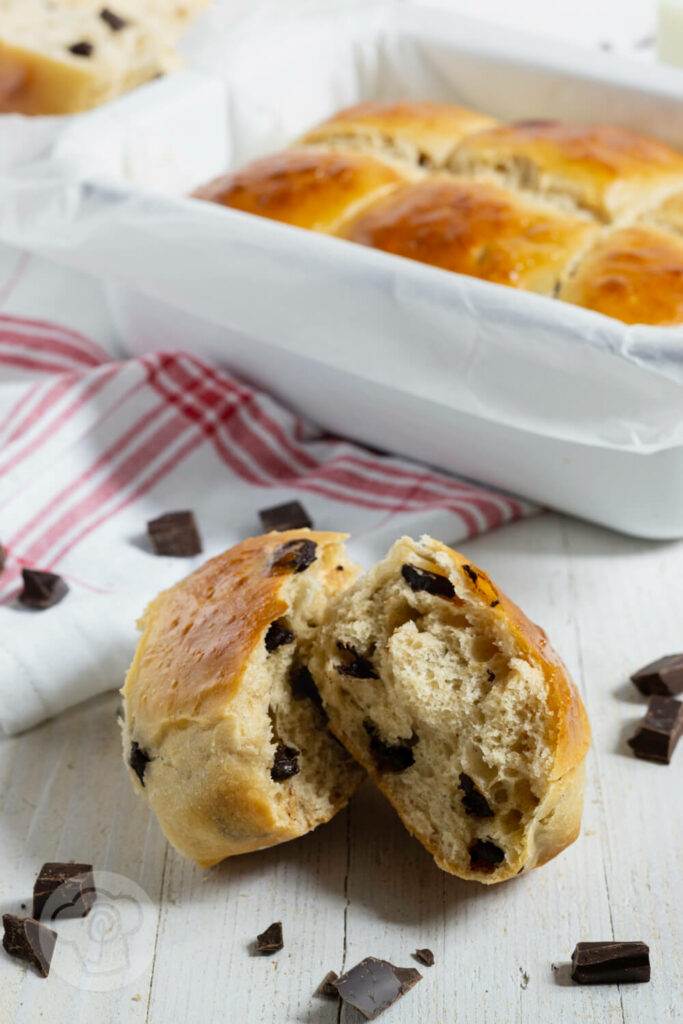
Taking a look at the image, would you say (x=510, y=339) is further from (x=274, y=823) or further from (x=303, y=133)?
(x=303, y=133)

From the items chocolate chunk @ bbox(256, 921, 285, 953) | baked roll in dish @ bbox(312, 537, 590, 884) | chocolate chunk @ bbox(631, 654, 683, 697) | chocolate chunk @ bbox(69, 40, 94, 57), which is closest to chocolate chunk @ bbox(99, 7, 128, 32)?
chocolate chunk @ bbox(69, 40, 94, 57)

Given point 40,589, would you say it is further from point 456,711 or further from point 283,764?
point 456,711

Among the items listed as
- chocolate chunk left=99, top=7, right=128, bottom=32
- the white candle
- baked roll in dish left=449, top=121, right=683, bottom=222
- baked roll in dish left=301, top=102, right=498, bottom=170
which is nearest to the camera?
baked roll in dish left=449, top=121, right=683, bottom=222

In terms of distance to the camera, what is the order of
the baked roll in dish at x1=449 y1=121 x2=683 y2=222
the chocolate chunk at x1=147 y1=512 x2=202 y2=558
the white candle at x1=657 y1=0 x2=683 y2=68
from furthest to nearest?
the white candle at x1=657 y1=0 x2=683 y2=68
the baked roll in dish at x1=449 y1=121 x2=683 y2=222
the chocolate chunk at x1=147 y1=512 x2=202 y2=558

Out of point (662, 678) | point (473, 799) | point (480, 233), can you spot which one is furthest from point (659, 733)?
point (480, 233)

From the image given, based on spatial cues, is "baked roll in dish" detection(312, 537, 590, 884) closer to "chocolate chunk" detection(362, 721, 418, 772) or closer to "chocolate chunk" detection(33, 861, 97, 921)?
"chocolate chunk" detection(362, 721, 418, 772)

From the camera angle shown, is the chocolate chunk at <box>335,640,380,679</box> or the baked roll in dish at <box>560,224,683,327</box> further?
the baked roll in dish at <box>560,224,683,327</box>
